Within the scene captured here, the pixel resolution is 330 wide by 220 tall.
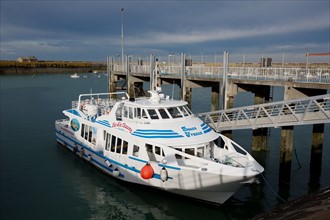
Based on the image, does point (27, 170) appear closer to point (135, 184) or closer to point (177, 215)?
point (135, 184)

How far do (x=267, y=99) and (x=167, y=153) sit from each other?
12654mm

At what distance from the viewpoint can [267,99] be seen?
912 inches

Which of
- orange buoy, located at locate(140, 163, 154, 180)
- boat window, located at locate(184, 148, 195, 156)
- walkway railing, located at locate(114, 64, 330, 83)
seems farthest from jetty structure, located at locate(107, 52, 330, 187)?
orange buoy, located at locate(140, 163, 154, 180)

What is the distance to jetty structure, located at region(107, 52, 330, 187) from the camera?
15.9m

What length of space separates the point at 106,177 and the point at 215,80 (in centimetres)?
1216

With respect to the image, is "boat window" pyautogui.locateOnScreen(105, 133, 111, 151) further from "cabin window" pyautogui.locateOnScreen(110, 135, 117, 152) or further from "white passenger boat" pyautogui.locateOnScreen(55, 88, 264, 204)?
"cabin window" pyautogui.locateOnScreen(110, 135, 117, 152)

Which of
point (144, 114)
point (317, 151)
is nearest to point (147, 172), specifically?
point (144, 114)

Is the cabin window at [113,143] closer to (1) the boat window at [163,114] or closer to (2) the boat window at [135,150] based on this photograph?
(2) the boat window at [135,150]

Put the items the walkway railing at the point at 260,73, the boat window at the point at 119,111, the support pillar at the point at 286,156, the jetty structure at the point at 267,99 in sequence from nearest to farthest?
the jetty structure at the point at 267,99
the support pillar at the point at 286,156
the boat window at the point at 119,111
the walkway railing at the point at 260,73

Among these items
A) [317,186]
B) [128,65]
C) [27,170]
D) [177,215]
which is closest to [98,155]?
[27,170]

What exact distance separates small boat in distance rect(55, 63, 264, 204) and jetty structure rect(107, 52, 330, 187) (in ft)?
10.2

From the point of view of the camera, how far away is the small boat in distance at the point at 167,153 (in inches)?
520

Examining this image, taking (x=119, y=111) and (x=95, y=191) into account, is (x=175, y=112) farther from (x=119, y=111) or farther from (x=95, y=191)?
(x=95, y=191)

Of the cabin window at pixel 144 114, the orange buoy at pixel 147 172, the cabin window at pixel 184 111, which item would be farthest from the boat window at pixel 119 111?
the orange buoy at pixel 147 172
